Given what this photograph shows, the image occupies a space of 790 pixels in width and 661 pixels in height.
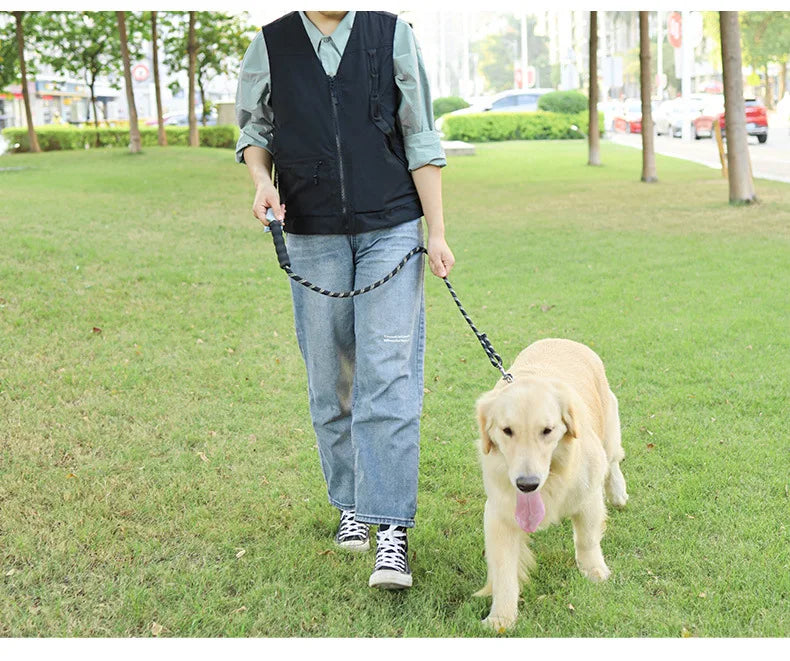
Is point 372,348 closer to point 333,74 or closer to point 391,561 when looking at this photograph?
point 391,561

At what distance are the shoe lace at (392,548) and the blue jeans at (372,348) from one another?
0.04 meters

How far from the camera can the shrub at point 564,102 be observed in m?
41.4

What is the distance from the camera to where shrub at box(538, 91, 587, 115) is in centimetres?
4141

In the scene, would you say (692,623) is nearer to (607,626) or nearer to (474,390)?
(607,626)

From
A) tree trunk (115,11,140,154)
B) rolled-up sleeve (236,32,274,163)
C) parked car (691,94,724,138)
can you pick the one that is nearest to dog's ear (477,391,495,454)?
rolled-up sleeve (236,32,274,163)

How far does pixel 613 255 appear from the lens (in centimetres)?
1063

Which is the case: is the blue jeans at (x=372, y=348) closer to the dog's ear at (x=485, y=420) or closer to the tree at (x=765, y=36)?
the dog's ear at (x=485, y=420)

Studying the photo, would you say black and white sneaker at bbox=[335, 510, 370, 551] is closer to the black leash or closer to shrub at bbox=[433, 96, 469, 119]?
the black leash

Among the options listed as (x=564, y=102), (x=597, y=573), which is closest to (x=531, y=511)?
(x=597, y=573)

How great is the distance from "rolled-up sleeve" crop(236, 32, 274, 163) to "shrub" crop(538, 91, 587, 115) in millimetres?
39712

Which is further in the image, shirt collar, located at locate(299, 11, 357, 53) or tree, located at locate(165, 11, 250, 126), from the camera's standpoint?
tree, located at locate(165, 11, 250, 126)
